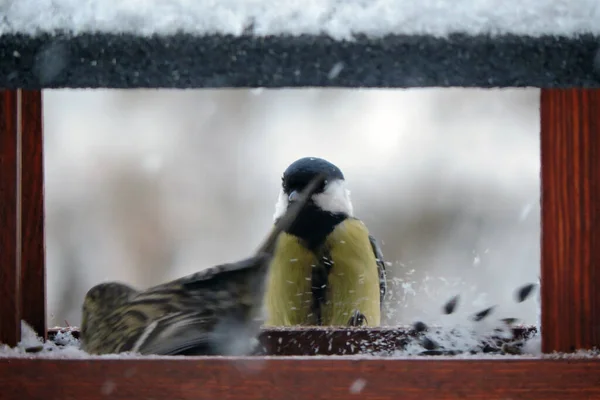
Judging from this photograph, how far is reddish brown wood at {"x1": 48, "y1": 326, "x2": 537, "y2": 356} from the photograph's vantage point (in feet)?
5.75

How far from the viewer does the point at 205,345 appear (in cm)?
153

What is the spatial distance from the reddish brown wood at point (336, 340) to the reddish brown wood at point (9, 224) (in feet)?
1.82

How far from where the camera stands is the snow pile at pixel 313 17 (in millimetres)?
1157


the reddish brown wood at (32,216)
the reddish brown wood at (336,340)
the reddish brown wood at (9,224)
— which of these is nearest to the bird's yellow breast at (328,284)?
the reddish brown wood at (336,340)

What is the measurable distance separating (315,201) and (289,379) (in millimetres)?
1509

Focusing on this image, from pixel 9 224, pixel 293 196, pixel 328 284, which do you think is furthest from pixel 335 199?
pixel 9 224

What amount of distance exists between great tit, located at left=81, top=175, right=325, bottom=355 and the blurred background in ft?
7.68

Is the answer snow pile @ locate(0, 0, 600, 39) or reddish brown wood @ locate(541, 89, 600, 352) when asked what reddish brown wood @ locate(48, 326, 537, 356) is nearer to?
reddish brown wood @ locate(541, 89, 600, 352)

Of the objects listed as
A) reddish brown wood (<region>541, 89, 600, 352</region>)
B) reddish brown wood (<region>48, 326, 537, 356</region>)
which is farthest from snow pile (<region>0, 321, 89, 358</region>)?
reddish brown wood (<region>541, 89, 600, 352</region>)

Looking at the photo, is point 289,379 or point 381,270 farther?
point 381,270

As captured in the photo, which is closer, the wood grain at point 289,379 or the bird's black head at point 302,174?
the wood grain at point 289,379

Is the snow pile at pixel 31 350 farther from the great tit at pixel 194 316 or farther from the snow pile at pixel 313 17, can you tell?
the snow pile at pixel 313 17

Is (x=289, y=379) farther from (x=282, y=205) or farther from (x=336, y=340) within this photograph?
(x=282, y=205)

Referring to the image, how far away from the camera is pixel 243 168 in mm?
4379
